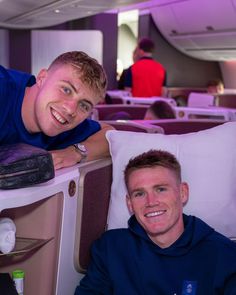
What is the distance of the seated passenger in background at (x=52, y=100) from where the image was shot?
5.83ft

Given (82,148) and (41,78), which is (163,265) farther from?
(41,78)

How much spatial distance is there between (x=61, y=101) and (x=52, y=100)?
0.03 m

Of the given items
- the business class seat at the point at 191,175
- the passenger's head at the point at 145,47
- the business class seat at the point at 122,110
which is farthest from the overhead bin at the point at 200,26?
the business class seat at the point at 191,175

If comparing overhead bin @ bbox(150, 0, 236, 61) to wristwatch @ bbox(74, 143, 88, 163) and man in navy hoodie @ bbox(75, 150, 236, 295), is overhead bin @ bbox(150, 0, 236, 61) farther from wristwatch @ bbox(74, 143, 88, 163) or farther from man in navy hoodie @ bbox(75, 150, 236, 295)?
man in navy hoodie @ bbox(75, 150, 236, 295)

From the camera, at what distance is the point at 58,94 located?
5.82ft

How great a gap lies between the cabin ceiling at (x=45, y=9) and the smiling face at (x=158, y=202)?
13.5ft

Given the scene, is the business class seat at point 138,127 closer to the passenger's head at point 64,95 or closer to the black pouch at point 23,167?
the passenger's head at point 64,95

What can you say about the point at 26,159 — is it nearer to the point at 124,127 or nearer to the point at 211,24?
the point at 124,127

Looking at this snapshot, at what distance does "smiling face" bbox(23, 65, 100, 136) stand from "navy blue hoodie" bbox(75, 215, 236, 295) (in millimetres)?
443

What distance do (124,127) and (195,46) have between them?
895 centimetres

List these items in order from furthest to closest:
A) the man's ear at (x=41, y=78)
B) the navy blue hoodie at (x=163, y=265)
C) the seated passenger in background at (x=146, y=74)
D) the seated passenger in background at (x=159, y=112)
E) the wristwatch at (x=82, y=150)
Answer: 1. the seated passenger in background at (x=146, y=74)
2. the seated passenger in background at (x=159, y=112)
3. the wristwatch at (x=82, y=150)
4. the man's ear at (x=41, y=78)
5. the navy blue hoodie at (x=163, y=265)

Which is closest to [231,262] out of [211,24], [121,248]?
[121,248]

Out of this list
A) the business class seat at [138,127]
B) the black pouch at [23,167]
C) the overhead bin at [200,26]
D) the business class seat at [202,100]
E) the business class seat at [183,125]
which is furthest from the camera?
the overhead bin at [200,26]

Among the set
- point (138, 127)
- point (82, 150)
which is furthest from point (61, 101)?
point (138, 127)
